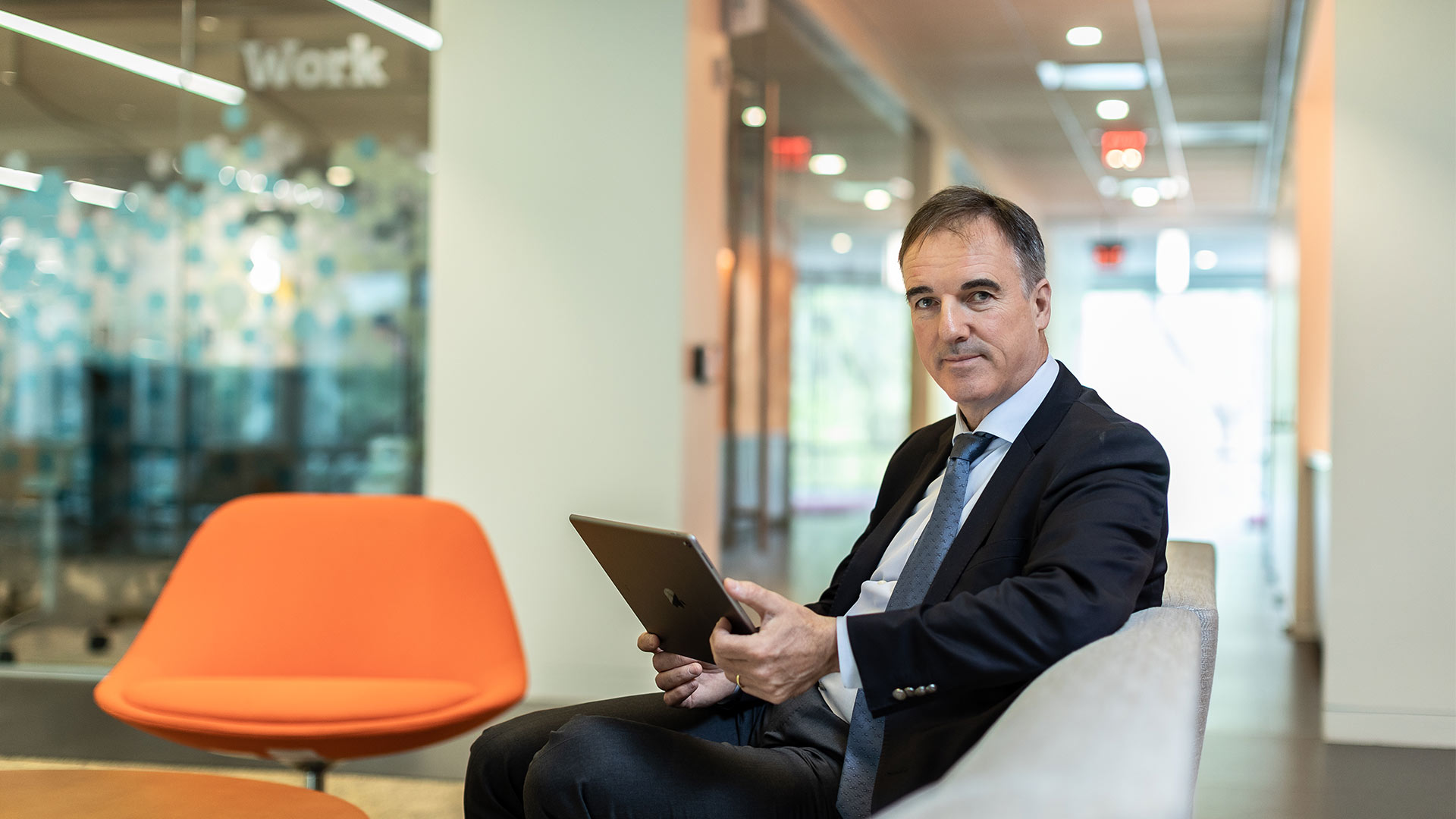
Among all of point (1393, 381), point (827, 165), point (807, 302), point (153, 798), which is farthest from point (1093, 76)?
point (153, 798)

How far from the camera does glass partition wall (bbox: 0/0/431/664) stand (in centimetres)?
538

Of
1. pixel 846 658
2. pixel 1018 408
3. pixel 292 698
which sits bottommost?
pixel 292 698

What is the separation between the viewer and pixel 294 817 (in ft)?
6.29

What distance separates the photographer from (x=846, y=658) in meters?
1.64

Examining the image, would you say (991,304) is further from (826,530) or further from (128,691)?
(826,530)

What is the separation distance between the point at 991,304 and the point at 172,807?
150cm

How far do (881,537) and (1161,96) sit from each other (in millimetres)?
7670

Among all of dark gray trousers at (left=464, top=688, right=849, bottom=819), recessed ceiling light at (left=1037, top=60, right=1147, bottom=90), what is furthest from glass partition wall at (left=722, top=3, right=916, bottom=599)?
dark gray trousers at (left=464, top=688, right=849, bottom=819)

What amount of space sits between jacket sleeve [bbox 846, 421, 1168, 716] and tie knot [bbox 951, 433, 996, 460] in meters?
0.26

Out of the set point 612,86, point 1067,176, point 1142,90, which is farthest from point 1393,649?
point 1067,176

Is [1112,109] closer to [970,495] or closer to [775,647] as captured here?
[970,495]

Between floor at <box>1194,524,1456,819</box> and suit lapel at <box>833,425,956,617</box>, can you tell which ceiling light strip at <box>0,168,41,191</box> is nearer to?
suit lapel at <box>833,425,956,617</box>

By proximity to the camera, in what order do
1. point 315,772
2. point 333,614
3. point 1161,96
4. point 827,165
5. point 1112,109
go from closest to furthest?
point 315,772
point 333,614
point 827,165
point 1161,96
point 1112,109

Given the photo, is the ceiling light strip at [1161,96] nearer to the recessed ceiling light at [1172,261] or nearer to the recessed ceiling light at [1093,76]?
the recessed ceiling light at [1093,76]
